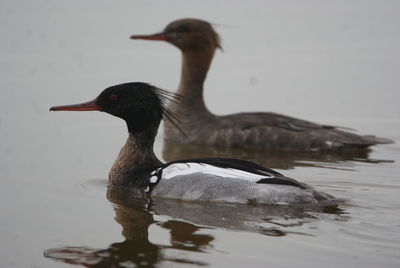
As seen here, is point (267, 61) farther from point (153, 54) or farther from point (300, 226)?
point (300, 226)

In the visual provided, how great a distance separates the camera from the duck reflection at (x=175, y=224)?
7.07 m

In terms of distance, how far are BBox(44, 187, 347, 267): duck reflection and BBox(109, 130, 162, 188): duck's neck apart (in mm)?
209

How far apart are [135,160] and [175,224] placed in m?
1.61

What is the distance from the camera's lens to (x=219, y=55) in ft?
52.7

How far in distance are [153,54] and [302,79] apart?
124 inches

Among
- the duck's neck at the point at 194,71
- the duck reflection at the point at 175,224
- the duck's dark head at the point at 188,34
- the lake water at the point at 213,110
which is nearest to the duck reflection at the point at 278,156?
the lake water at the point at 213,110

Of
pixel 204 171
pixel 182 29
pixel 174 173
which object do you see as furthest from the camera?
pixel 182 29

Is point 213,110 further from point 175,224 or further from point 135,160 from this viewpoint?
point 175,224

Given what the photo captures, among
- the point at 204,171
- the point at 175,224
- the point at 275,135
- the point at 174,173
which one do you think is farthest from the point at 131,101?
the point at 275,135

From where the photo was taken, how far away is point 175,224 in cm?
803

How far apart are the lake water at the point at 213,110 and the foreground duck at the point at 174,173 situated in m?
0.16

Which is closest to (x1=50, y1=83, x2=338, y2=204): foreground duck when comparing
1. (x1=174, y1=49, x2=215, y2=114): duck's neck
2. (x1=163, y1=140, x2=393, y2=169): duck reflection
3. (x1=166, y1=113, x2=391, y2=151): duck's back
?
(x1=163, y1=140, x2=393, y2=169): duck reflection

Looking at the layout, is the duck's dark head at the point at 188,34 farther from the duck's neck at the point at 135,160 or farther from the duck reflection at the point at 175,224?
the duck reflection at the point at 175,224

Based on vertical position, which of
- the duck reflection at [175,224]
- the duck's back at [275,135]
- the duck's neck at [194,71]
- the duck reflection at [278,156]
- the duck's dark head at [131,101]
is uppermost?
the duck's neck at [194,71]
